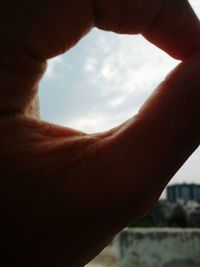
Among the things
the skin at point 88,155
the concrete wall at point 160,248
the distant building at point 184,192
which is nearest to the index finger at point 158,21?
the skin at point 88,155

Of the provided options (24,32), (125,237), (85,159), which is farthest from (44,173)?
(125,237)

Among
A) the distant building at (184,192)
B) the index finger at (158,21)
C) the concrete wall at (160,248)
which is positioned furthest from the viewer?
the distant building at (184,192)

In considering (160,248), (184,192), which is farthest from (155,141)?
(184,192)

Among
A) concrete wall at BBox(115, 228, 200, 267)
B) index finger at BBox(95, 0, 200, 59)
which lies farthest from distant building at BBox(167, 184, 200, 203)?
index finger at BBox(95, 0, 200, 59)

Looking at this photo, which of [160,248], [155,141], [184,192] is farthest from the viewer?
[184,192]

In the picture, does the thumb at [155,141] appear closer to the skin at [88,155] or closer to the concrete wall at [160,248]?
the skin at [88,155]

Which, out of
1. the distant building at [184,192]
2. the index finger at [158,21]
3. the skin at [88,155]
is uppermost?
the index finger at [158,21]

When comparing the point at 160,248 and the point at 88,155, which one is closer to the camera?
the point at 88,155

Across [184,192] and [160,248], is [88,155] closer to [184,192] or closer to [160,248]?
[160,248]
